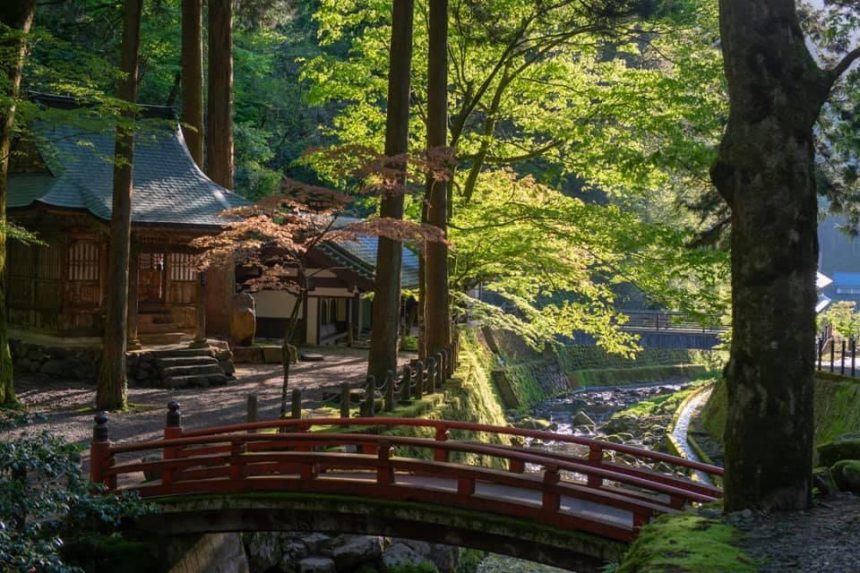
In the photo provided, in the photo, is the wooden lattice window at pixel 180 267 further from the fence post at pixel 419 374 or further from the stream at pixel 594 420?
the stream at pixel 594 420

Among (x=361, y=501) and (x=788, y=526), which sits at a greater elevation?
(x=788, y=526)

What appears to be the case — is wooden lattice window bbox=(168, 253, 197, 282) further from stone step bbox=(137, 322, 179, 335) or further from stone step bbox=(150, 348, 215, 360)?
stone step bbox=(150, 348, 215, 360)

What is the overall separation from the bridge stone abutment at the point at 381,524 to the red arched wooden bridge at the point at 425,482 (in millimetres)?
17

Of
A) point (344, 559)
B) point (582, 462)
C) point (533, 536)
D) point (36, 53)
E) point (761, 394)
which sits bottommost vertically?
point (344, 559)

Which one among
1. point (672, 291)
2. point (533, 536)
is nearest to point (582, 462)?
point (533, 536)

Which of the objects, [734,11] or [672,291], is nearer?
[734,11]

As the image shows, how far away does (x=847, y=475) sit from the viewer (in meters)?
7.51

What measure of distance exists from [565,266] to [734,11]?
11914 mm

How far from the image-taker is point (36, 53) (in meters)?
27.5

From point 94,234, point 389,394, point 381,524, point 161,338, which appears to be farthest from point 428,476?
point 161,338

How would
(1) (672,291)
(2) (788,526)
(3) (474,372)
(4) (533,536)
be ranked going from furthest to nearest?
(3) (474,372)
(1) (672,291)
(4) (533,536)
(2) (788,526)

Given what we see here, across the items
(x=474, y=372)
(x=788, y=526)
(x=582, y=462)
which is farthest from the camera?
(x=474, y=372)

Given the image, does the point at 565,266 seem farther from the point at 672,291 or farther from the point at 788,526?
the point at 788,526

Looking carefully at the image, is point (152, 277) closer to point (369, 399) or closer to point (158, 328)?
point (158, 328)
